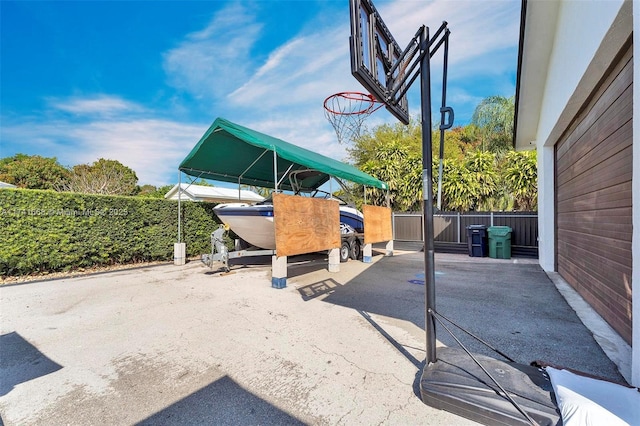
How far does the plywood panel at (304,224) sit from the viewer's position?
5230 mm

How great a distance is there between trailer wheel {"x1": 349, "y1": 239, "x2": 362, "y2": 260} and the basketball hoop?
342 cm

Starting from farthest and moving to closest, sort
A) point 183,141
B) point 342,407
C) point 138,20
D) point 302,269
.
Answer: point 183,141 → point 138,20 → point 302,269 → point 342,407

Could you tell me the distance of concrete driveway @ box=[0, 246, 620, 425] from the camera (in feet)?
6.43

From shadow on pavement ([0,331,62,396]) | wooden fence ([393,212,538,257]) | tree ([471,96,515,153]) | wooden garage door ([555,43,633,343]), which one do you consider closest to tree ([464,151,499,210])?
wooden fence ([393,212,538,257])

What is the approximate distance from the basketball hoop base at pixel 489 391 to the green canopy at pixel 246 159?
4335 millimetres

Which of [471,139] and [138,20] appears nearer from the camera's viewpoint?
[138,20]

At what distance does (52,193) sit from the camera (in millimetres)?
6211

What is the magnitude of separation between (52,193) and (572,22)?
9381mm

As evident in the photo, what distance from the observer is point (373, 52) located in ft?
9.82

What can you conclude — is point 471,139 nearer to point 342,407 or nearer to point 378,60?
point 378,60

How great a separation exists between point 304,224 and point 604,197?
14.4 ft

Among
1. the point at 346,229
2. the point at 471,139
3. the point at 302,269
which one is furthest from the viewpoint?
the point at 471,139

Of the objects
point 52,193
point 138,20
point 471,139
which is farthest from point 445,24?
point 471,139

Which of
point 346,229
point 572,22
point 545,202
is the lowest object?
point 346,229
